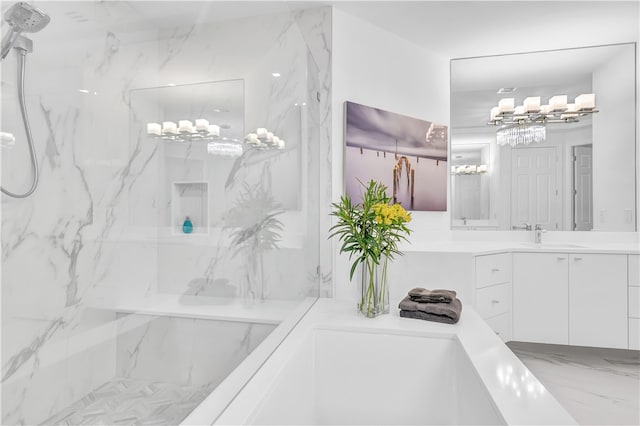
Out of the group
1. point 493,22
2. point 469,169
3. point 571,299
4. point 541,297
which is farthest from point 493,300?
point 493,22

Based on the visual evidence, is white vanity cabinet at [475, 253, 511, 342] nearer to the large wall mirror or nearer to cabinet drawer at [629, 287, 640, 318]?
the large wall mirror

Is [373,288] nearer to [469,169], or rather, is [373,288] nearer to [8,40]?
[8,40]

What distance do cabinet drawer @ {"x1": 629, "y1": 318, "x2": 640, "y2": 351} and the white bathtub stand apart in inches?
75.4

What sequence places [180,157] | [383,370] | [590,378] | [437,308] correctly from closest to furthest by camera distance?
[180,157]
[383,370]
[437,308]
[590,378]

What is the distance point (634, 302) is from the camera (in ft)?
8.70

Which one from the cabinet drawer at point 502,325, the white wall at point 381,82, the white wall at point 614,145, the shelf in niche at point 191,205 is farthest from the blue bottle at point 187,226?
the white wall at point 614,145

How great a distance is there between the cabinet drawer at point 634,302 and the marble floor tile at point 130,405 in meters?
3.08

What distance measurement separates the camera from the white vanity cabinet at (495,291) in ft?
8.70

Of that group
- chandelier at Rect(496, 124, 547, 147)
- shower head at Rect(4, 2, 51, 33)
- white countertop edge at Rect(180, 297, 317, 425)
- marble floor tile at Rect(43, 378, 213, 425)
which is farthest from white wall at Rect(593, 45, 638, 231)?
shower head at Rect(4, 2, 51, 33)

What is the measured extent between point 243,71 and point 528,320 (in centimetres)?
272

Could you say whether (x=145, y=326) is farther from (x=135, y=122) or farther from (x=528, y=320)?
(x=528, y=320)

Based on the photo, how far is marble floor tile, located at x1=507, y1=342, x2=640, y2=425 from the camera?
2.02 metres

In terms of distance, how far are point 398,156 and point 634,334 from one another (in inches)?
82.8

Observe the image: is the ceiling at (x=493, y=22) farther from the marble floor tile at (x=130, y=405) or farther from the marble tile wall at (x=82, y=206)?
the marble floor tile at (x=130, y=405)
